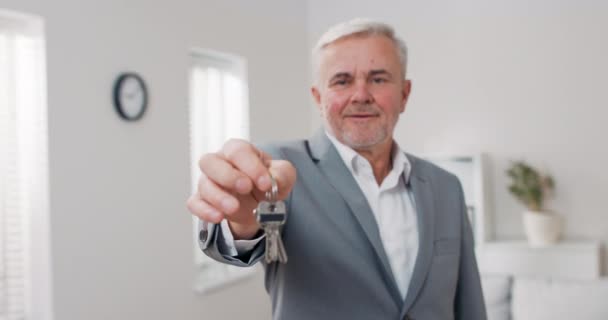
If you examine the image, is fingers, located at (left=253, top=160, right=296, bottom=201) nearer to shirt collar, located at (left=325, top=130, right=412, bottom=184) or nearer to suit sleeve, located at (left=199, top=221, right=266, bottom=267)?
suit sleeve, located at (left=199, top=221, right=266, bottom=267)

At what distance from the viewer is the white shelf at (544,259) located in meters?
3.48

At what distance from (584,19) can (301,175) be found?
10.8 feet

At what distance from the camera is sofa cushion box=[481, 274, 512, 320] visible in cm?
285

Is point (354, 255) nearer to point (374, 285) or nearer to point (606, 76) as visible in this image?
point (374, 285)

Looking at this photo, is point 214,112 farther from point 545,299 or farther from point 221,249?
point 221,249

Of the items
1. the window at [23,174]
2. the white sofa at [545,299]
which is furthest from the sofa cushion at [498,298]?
the window at [23,174]

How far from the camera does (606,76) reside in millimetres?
3762

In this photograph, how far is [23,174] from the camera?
8.07ft

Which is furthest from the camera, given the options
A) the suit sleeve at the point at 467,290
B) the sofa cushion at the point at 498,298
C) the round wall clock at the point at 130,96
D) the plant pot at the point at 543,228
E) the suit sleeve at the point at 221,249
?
the plant pot at the point at 543,228

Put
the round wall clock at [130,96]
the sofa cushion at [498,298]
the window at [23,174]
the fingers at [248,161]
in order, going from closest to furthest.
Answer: the fingers at [248,161] < the window at [23,174] < the round wall clock at [130,96] < the sofa cushion at [498,298]

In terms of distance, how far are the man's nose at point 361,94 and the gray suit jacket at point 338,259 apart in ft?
0.37

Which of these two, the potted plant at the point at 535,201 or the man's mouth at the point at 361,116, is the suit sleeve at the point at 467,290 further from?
the potted plant at the point at 535,201

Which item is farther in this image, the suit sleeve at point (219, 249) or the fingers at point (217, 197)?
the suit sleeve at point (219, 249)

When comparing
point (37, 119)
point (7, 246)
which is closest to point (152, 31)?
point (37, 119)
